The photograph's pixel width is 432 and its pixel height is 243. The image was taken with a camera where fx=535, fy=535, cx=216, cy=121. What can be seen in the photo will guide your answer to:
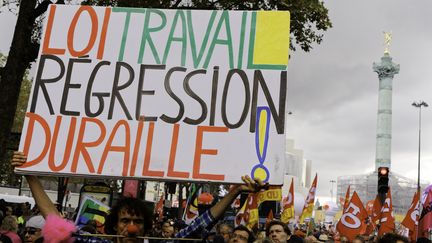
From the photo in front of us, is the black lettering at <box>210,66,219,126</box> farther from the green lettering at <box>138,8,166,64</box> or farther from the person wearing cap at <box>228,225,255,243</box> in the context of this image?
the person wearing cap at <box>228,225,255,243</box>

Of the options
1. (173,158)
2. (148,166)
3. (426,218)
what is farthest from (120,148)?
(426,218)

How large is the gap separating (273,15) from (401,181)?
97.4 m

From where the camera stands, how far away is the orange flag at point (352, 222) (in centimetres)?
1079

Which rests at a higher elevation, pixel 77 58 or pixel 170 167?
pixel 77 58

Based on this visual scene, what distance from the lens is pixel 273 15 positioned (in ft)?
13.5

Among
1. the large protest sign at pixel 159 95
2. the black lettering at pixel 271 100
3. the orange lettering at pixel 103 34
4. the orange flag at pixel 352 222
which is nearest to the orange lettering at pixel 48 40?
the large protest sign at pixel 159 95

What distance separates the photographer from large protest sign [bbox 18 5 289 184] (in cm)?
379

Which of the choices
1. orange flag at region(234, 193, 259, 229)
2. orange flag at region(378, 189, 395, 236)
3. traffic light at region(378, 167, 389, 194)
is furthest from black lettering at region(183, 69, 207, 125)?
traffic light at region(378, 167, 389, 194)

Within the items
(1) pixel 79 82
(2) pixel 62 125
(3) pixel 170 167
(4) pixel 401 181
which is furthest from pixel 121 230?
(4) pixel 401 181

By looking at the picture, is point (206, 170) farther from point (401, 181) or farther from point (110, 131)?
point (401, 181)

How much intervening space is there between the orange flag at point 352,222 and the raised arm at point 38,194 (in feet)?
26.9

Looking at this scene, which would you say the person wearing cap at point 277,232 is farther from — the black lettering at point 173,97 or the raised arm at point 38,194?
the raised arm at point 38,194

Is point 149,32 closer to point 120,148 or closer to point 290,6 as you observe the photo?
point 120,148

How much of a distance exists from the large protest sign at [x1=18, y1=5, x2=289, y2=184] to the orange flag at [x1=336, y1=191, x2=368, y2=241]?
296 inches
